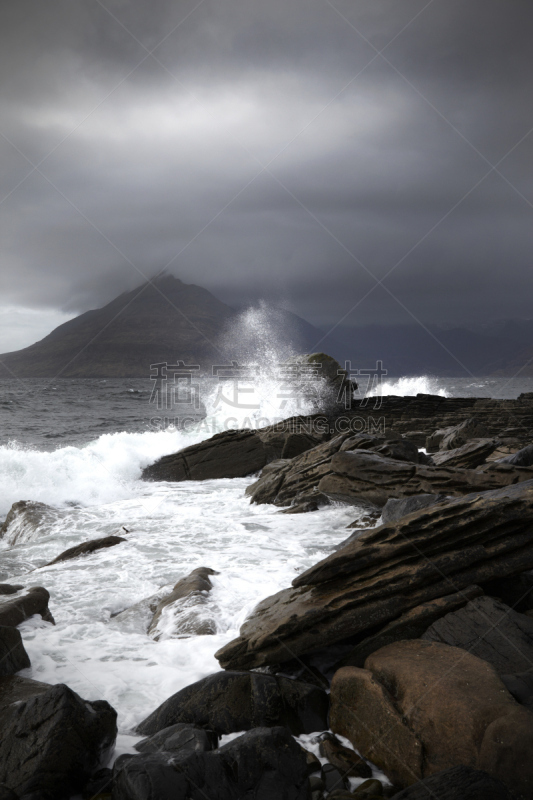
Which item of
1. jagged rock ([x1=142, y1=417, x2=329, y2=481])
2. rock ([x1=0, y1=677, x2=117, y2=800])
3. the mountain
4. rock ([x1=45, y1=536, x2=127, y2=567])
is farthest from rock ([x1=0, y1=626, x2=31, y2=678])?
the mountain

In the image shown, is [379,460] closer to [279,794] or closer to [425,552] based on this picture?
[425,552]

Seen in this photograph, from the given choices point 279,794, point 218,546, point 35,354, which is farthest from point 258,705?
point 35,354

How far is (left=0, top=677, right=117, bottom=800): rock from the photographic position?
2.54 metres

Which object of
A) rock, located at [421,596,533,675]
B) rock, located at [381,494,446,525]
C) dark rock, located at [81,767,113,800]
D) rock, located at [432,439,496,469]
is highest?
rock, located at [432,439,496,469]

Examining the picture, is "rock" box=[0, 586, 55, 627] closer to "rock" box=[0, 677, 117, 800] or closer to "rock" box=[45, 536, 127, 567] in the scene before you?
"rock" box=[0, 677, 117, 800]

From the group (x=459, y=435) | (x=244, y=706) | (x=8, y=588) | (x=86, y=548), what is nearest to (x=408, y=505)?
(x=244, y=706)

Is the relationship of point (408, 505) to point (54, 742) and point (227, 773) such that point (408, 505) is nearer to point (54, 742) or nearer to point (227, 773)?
point (227, 773)

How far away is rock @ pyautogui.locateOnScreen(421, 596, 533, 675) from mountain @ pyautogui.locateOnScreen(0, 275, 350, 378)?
319ft

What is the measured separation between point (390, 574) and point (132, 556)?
441 centimetres

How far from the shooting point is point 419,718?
2881 mm

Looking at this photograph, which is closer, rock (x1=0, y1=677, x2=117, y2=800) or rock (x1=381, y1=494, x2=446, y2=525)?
rock (x1=0, y1=677, x2=117, y2=800)

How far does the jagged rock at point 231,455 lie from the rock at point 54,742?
35.9ft

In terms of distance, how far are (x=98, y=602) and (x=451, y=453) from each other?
283 inches

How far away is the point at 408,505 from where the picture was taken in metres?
5.86
